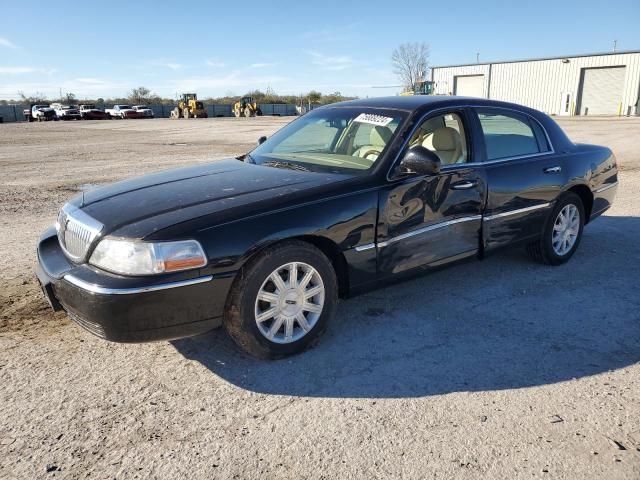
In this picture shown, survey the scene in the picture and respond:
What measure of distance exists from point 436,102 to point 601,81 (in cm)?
4610

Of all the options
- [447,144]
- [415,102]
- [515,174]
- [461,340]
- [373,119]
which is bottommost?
[461,340]

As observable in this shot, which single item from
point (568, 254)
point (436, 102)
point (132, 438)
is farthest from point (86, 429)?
point (568, 254)

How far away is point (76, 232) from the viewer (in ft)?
10.7

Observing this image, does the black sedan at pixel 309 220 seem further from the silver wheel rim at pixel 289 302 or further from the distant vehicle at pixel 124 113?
the distant vehicle at pixel 124 113

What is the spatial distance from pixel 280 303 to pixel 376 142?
4.99 ft

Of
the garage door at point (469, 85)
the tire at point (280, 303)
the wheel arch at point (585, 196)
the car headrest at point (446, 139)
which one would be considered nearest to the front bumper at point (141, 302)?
the tire at point (280, 303)

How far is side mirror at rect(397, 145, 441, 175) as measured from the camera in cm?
362

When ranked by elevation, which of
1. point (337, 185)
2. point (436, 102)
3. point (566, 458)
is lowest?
point (566, 458)

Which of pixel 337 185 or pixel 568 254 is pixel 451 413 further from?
pixel 568 254

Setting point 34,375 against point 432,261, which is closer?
point 34,375

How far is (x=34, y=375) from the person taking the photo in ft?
10.4

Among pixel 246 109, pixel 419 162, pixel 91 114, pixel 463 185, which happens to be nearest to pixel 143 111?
pixel 91 114

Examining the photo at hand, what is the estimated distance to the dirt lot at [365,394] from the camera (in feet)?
8.01

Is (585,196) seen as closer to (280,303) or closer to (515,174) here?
(515,174)
